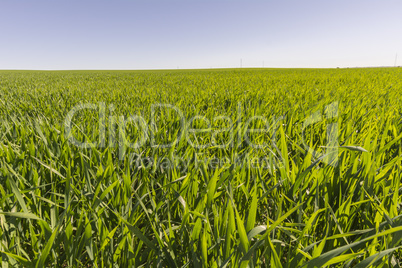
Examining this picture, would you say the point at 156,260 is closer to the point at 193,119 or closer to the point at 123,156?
the point at 123,156

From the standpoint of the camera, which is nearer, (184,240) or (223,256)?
(223,256)

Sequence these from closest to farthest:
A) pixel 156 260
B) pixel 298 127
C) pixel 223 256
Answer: pixel 223 256 < pixel 156 260 < pixel 298 127

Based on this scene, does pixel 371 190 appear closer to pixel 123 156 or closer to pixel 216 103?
pixel 123 156

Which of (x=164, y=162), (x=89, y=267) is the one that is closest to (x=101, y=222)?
(x=89, y=267)

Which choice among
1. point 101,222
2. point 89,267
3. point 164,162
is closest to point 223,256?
point 101,222

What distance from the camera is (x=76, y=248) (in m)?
0.67

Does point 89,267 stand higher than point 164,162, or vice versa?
point 164,162

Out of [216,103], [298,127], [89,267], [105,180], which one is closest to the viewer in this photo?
[89,267]

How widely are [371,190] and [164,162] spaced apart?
2.84 ft

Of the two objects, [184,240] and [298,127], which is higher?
[298,127]

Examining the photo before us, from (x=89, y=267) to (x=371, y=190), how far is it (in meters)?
1.02

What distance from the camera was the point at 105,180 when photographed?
923 millimetres

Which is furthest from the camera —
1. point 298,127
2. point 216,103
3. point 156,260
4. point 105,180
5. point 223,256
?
point 216,103

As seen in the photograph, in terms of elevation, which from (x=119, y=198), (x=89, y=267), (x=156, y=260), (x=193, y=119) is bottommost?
(x=89, y=267)
